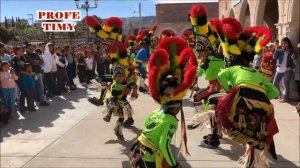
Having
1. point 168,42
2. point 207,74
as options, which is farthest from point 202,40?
point 168,42

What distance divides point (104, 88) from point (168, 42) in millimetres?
3672

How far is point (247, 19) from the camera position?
939 inches

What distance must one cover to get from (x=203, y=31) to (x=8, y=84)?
4.39 meters

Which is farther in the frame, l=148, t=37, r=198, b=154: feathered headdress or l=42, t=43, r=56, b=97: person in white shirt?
l=42, t=43, r=56, b=97: person in white shirt

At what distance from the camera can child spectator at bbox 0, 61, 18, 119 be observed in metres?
7.84

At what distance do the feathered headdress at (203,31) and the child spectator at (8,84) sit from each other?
4.17 meters

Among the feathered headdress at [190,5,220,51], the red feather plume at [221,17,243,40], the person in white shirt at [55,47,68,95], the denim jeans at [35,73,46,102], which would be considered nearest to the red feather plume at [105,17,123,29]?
the feathered headdress at [190,5,220,51]

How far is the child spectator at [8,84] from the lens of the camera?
7.84 meters

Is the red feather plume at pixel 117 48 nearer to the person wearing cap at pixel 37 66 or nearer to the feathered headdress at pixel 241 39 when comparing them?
the feathered headdress at pixel 241 39

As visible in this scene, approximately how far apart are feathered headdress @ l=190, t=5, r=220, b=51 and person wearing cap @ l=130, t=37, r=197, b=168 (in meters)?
2.71

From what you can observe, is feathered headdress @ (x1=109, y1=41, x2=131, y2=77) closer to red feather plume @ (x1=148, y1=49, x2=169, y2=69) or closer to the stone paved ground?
the stone paved ground

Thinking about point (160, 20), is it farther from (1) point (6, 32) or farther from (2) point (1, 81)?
(2) point (1, 81)

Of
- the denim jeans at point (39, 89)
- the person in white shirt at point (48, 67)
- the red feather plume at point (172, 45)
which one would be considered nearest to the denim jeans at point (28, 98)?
the denim jeans at point (39, 89)

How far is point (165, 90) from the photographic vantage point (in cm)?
333
